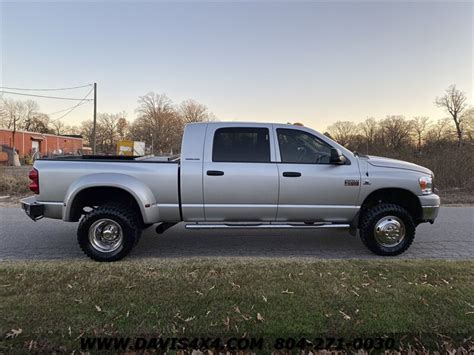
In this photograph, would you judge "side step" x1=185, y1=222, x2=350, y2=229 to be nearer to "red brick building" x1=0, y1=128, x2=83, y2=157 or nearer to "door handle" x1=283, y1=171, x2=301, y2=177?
"door handle" x1=283, y1=171, x2=301, y2=177

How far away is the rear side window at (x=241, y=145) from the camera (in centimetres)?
473

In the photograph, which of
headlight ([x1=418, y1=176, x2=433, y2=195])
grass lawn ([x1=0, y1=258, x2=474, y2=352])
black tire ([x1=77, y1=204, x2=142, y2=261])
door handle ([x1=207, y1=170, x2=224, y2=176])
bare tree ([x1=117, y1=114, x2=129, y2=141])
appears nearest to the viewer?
grass lawn ([x1=0, y1=258, x2=474, y2=352])

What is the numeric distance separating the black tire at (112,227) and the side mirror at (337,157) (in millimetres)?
3005

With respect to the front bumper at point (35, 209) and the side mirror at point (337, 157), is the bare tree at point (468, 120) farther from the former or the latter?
the front bumper at point (35, 209)

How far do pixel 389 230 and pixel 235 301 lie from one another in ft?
9.38

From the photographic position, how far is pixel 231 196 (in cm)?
469

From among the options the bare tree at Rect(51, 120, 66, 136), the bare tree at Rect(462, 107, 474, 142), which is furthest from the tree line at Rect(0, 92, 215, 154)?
the bare tree at Rect(462, 107, 474, 142)

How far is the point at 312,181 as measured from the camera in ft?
15.5

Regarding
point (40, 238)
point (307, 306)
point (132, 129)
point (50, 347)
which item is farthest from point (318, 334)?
point (132, 129)

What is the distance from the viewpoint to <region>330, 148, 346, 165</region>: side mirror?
184 inches

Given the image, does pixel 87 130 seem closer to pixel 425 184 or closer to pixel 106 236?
pixel 106 236

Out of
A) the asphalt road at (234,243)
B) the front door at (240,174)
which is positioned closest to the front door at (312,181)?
the front door at (240,174)

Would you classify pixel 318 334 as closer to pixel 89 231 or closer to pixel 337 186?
pixel 337 186

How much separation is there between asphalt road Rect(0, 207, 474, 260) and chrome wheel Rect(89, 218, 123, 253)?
40cm
